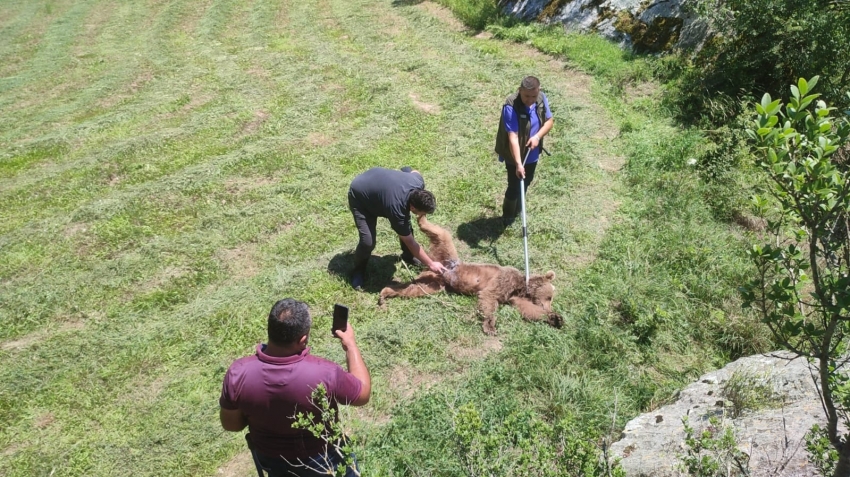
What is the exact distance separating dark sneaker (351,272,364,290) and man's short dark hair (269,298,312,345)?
3.23 m

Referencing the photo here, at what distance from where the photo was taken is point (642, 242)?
654 cm

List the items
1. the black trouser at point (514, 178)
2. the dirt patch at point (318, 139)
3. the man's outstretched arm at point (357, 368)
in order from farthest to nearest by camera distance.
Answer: the dirt patch at point (318, 139) < the black trouser at point (514, 178) < the man's outstretched arm at point (357, 368)

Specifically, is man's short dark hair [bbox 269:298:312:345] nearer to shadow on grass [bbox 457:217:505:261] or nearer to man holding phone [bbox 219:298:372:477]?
man holding phone [bbox 219:298:372:477]

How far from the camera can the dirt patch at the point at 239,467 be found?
438 cm

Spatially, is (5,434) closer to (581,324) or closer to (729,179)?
(581,324)

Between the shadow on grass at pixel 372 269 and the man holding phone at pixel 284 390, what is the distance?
3.21 meters

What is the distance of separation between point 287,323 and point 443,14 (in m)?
14.4

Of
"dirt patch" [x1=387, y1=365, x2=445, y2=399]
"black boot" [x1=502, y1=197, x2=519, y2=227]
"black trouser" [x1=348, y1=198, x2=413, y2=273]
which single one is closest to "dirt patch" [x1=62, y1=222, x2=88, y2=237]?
"black trouser" [x1=348, y1=198, x2=413, y2=273]

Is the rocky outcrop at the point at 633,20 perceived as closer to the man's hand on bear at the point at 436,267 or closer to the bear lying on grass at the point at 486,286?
the bear lying on grass at the point at 486,286

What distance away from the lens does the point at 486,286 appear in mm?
5766

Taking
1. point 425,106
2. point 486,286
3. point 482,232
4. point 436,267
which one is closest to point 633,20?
point 425,106

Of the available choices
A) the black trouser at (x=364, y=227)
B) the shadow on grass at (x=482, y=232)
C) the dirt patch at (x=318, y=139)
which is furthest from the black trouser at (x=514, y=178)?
the dirt patch at (x=318, y=139)

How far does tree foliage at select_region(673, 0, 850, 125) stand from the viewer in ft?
25.6

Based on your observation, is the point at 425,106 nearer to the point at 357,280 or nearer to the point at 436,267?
the point at 357,280
